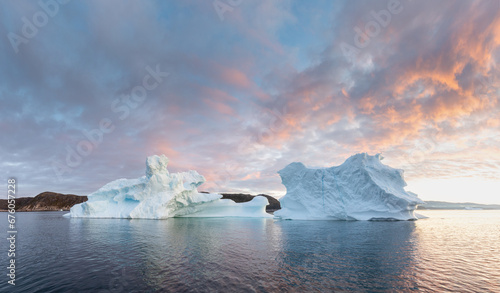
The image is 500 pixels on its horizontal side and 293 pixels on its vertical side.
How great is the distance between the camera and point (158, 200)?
142 ft

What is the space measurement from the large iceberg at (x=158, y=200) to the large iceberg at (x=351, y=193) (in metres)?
16.9

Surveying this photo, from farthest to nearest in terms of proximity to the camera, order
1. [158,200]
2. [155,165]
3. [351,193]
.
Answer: [155,165]
[158,200]
[351,193]

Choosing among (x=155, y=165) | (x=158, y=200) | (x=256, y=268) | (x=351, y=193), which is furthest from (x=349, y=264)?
(x=155, y=165)

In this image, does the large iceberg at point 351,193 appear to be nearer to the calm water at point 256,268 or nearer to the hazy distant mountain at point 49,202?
the calm water at point 256,268

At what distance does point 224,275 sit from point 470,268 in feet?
42.1

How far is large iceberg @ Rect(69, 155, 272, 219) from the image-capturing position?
4347 cm

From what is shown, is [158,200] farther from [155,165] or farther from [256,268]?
[256,268]

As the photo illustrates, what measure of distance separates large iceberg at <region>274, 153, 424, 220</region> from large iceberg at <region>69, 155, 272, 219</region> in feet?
55.6

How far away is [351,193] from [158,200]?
1389 inches

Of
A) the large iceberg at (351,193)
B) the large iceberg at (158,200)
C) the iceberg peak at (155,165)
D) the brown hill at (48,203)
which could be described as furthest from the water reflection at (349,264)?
the brown hill at (48,203)

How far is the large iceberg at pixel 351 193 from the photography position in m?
34.2

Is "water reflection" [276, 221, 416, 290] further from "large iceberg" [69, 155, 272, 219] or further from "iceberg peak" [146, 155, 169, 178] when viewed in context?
"iceberg peak" [146, 155, 169, 178]

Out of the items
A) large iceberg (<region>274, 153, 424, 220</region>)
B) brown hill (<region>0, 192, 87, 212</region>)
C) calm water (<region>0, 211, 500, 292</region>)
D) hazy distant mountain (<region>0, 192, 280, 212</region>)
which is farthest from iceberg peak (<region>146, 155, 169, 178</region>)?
brown hill (<region>0, 192, 87, 212</region>)

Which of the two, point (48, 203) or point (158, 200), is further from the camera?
point (48, 203)
